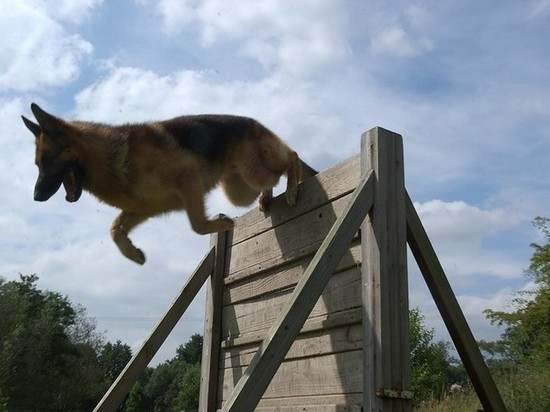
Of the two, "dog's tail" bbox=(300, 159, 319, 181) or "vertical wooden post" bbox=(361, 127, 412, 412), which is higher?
"dog's tail" bbox=(300, 159, 319, 181)

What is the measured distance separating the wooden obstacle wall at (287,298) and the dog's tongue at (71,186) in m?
1.62

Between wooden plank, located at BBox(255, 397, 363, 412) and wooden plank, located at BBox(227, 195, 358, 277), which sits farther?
wooden plank, located at BBox(227, 195, 358, 277)

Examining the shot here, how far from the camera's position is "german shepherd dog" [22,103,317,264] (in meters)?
5.33

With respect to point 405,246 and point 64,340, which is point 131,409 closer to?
point 64,340

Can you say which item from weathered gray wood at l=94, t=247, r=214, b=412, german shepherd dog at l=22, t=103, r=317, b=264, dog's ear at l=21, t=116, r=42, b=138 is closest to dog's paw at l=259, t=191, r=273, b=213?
german shepherd dog at l=22, t=103, r=317, b=264

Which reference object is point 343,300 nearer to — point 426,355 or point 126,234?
point 126,234

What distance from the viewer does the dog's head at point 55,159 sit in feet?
17.0

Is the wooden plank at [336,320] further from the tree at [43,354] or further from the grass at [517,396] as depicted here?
the tree at [43,354]

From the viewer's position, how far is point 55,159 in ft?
17.3

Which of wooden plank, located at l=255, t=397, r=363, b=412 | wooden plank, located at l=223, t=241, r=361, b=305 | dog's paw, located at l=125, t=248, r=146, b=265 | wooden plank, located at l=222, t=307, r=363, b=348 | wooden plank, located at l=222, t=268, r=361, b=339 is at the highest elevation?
dog's paw, located at l=125, t=248, r=146, b=265

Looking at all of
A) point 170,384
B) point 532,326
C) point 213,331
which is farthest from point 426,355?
point 170,384

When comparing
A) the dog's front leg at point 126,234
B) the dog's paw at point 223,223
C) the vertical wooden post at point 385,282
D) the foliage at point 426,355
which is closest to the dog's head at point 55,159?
the dog's front leg at point 126,234

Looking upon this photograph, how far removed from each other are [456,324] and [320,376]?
3.39 ft

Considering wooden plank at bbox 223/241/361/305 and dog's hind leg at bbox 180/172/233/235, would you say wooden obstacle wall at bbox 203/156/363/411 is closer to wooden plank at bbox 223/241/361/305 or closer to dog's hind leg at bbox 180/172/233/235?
wooden plank at bbox 223/241/361/305
